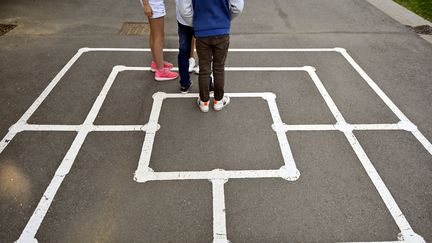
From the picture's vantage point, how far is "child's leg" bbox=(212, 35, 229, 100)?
357cm

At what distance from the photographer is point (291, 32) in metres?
6.55

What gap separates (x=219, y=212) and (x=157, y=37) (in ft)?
8.81

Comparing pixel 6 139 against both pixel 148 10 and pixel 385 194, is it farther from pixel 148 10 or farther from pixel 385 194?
pixel 385 194

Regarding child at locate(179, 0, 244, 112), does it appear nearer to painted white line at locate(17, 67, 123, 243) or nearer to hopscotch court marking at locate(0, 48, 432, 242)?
hopscotch court marking at locate(0, 48, 432, 242)

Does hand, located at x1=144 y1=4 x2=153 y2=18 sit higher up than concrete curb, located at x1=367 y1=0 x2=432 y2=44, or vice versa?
hand, located at x1=144 y1=4 x2=153 y2=18

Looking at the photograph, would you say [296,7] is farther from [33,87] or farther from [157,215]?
[157,215]

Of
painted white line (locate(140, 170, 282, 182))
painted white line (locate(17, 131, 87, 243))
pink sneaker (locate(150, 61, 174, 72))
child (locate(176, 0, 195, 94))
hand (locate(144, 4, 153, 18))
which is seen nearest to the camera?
painted white line (locate(17, 131, 87, 243))

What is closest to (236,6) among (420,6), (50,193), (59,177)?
(59,177)

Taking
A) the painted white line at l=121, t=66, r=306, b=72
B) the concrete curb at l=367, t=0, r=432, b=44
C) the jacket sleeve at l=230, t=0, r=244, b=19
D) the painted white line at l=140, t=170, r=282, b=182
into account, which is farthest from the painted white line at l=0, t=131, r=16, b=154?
the concrete curb at l=367, t=0, r=432, b=44

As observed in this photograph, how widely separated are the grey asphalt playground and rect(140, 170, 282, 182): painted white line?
45 millimetres

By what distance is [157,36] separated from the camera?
4469 mm

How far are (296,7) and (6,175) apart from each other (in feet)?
23.5

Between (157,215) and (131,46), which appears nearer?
(157,215)

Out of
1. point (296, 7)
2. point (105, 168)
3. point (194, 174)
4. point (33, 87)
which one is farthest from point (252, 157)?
point (296, 7)
